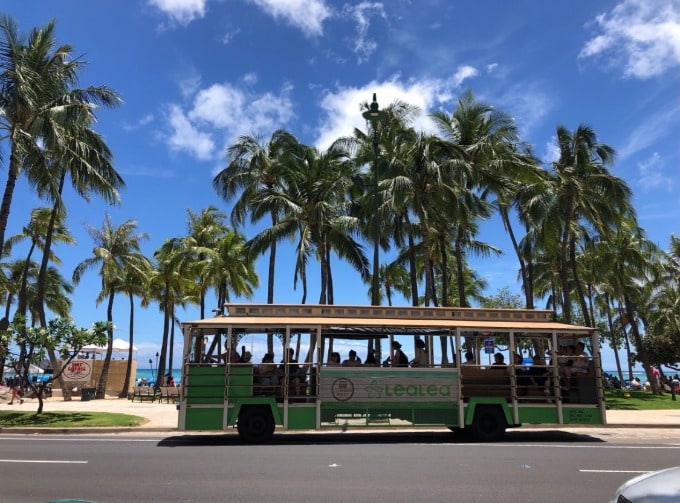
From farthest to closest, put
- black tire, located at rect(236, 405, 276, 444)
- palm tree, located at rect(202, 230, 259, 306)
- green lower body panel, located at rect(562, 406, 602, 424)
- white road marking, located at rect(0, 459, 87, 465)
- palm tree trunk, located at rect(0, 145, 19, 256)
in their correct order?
palm tree, located at rect(202, 230, 259, 306) < palm tree trunk, located at rect(0, 145, 19, 256) < green lower body panel, located at rect(562, 406, 602, 424) < black tire, located at rect(236, 405, 276, 444) < white road marking, located at rect(0, 459, 87, 465)

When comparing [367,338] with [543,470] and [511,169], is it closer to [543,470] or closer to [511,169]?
[543,470]

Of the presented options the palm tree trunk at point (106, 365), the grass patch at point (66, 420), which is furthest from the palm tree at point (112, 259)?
the grass patch at point (66, 420)

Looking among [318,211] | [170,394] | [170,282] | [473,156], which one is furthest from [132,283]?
[473,156]

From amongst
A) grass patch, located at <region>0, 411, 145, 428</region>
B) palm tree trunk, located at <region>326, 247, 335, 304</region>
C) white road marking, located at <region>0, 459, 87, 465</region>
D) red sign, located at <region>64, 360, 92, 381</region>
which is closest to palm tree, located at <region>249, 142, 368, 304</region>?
palm tree trunk, located at <region>326, 247, 335, 304</region>

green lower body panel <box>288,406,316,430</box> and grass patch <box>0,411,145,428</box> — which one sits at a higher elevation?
green lower body panel <box>288,406,316,430</box>

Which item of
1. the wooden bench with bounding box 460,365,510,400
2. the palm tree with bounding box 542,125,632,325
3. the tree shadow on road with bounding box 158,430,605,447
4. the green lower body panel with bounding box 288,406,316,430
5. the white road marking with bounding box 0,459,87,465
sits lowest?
the white road marking with bounding box 0,459,87,465

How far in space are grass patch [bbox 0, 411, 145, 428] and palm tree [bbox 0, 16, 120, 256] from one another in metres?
6.18

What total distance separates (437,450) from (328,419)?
2.70m

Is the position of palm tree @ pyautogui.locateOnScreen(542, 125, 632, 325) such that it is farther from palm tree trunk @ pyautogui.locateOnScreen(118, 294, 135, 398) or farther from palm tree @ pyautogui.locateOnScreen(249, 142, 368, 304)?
palm tree trunk @ pyautogui.locateOnScreen(118, 294, 135, 398)

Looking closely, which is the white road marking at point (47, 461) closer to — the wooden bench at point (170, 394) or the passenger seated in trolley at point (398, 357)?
the passenger seated in trolley at point (398, 357)

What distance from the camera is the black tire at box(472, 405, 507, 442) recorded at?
12.7 meters

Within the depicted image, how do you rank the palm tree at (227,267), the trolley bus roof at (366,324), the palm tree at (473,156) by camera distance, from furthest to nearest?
the palm tree at (227,267)
the palm tree at (473,156)
the trolley bus roof at (366,324)

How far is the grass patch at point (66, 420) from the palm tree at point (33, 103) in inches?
243

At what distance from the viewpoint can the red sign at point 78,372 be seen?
34.7 meters
